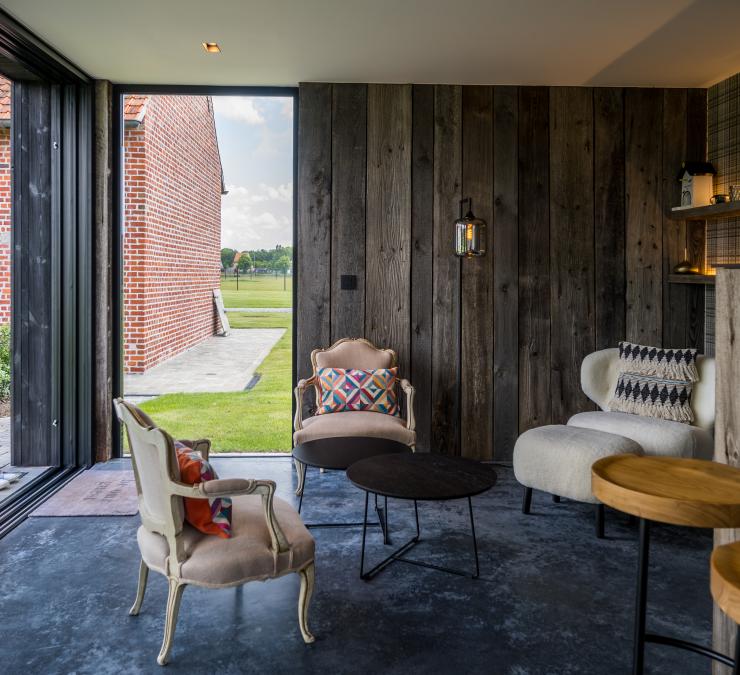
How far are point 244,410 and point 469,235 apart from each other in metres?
2.76

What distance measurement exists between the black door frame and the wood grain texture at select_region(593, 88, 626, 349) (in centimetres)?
211

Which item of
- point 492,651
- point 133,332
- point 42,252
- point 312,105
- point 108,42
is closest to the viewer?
point 492,651

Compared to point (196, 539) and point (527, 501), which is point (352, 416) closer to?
point (527, 501)

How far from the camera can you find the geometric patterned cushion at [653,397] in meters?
3.58

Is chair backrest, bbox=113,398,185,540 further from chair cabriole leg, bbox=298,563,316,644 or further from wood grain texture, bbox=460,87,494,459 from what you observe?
Result: wood grain texture, bbox=460,87,494,459

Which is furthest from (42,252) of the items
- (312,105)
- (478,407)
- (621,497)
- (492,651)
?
(621,497)

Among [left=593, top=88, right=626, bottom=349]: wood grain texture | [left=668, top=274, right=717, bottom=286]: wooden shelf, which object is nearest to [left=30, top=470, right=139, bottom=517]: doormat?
[left=593, top=88, right=626, bottom=349]: wood grain texture

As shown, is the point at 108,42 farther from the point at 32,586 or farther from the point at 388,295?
the point at 32,586

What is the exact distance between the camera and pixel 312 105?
14.2ft

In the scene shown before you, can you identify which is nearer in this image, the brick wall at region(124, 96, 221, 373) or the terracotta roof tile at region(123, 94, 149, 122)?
the terracotta roof tile at region(123, 94, 149, 122)

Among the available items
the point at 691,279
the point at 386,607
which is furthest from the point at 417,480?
the point at 691,279

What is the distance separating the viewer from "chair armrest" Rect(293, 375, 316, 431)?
12.4 feet

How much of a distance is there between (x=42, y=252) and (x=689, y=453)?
4.01 metres

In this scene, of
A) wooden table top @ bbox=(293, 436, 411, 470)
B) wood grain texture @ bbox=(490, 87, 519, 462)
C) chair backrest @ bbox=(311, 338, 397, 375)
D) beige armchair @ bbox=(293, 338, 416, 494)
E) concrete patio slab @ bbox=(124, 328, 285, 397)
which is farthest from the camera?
concrete patio slab @ bbox=(124, 328, 285, 397)
